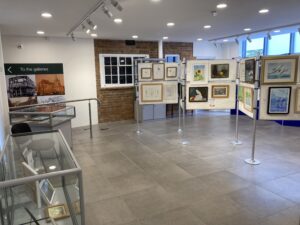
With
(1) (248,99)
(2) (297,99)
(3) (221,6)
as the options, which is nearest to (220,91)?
(1) (248,99)

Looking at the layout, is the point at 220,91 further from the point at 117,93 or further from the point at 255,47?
the point at 255,47

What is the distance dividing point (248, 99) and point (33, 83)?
5893mm

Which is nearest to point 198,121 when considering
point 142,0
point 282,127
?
point 282,127

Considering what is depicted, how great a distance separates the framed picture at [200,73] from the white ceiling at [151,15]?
101 centimetres

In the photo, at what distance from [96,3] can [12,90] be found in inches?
174

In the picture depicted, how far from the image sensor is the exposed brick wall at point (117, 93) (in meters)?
7.89

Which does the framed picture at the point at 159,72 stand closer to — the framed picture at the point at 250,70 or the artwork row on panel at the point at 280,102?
the framed picture at the point at 250,70

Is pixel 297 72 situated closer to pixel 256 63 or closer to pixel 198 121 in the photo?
pixel 256 63

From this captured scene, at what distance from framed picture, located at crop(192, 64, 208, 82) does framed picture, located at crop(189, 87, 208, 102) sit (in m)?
0.21

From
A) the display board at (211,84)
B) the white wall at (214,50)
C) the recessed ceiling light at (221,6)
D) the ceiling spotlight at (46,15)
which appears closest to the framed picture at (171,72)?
the display board at (211,84)

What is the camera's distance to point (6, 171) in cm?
224

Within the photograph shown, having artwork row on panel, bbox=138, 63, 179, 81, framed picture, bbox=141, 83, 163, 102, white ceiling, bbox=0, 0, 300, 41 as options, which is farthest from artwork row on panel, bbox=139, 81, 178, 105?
white ceiling, bbox=0, 0, 300, 41

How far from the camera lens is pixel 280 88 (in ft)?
13.0

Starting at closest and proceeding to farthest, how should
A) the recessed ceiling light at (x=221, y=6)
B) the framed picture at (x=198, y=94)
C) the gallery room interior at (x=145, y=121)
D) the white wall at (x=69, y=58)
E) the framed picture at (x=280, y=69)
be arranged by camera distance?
the gallery room interior at (x=145, y=121), the framed picture at (x=280, y=69), the recessed ceiling light at (x=221, y=6), the framed picture at (x=198, y=94), the white wall at (x=69, y=58)
